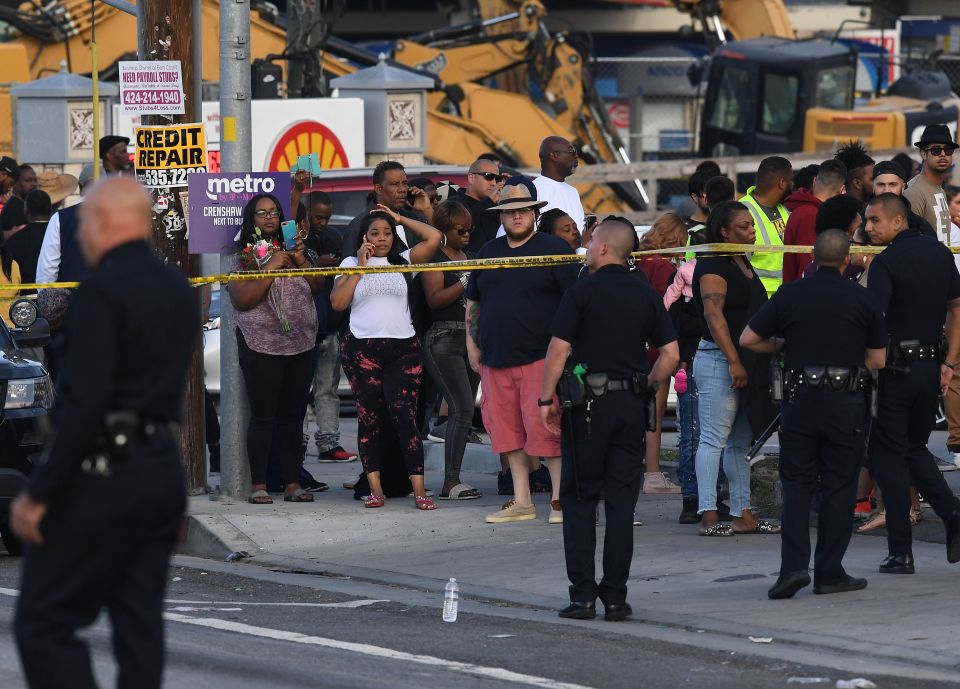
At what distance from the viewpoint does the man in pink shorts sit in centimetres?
1059

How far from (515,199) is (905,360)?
2597 millimetres

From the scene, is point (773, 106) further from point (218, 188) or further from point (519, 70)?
point (218, 188)

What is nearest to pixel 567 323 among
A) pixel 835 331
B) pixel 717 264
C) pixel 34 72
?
pixel 835 331

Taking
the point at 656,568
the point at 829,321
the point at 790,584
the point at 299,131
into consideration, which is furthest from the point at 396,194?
the point at 299,131

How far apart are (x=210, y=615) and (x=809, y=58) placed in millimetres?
23204

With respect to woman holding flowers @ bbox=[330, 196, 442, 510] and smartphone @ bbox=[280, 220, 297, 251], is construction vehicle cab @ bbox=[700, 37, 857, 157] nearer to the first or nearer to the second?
woman holding flowers @ bbox=[330, 196, 442, 510]

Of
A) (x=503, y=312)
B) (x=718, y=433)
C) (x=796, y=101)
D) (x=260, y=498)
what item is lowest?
(x=260, y=498)

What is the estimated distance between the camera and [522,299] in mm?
10625

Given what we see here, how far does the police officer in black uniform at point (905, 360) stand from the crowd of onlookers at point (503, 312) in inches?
23.0

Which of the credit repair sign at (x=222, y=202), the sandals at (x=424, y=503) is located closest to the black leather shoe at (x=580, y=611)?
the sandals at (x=424, y=503)

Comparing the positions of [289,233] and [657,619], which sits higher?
[289,233]

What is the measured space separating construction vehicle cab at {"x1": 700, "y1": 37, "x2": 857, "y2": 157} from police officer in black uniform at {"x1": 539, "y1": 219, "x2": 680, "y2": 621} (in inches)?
865

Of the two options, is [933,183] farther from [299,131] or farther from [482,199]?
[299,131]

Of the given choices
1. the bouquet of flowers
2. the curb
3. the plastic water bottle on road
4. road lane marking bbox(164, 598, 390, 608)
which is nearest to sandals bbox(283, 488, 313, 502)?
the curb
